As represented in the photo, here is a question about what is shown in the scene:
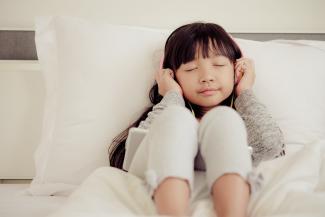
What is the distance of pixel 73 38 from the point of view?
1054 millimetres

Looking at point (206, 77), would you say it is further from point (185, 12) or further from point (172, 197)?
point (185, 12)

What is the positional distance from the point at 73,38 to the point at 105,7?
365 millimetres

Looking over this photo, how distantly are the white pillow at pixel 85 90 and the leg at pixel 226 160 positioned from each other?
1.34ft

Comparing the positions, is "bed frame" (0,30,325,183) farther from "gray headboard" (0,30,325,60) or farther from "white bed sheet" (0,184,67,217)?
"white bed sheet" (0,184,67,217)

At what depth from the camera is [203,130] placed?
663mm

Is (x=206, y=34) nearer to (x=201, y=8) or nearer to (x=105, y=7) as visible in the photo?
(x=201, y=8)

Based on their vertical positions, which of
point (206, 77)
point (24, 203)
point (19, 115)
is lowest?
point (24, 203)

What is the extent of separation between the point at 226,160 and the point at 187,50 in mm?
484

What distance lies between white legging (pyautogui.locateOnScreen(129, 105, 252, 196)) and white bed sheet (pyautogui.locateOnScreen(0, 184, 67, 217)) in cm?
28

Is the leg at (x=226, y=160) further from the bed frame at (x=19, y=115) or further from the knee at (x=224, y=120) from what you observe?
the bed frame at (x=19, y=115)

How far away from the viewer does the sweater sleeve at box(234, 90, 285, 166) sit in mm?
824

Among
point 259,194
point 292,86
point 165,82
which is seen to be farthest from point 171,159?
point 292,86

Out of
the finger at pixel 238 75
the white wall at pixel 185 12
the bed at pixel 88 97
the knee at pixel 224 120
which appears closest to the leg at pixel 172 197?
the knee at pixel 224 120

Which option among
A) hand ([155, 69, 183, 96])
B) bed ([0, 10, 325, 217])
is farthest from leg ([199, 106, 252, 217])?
hand ([155, 69, 183, 96])
